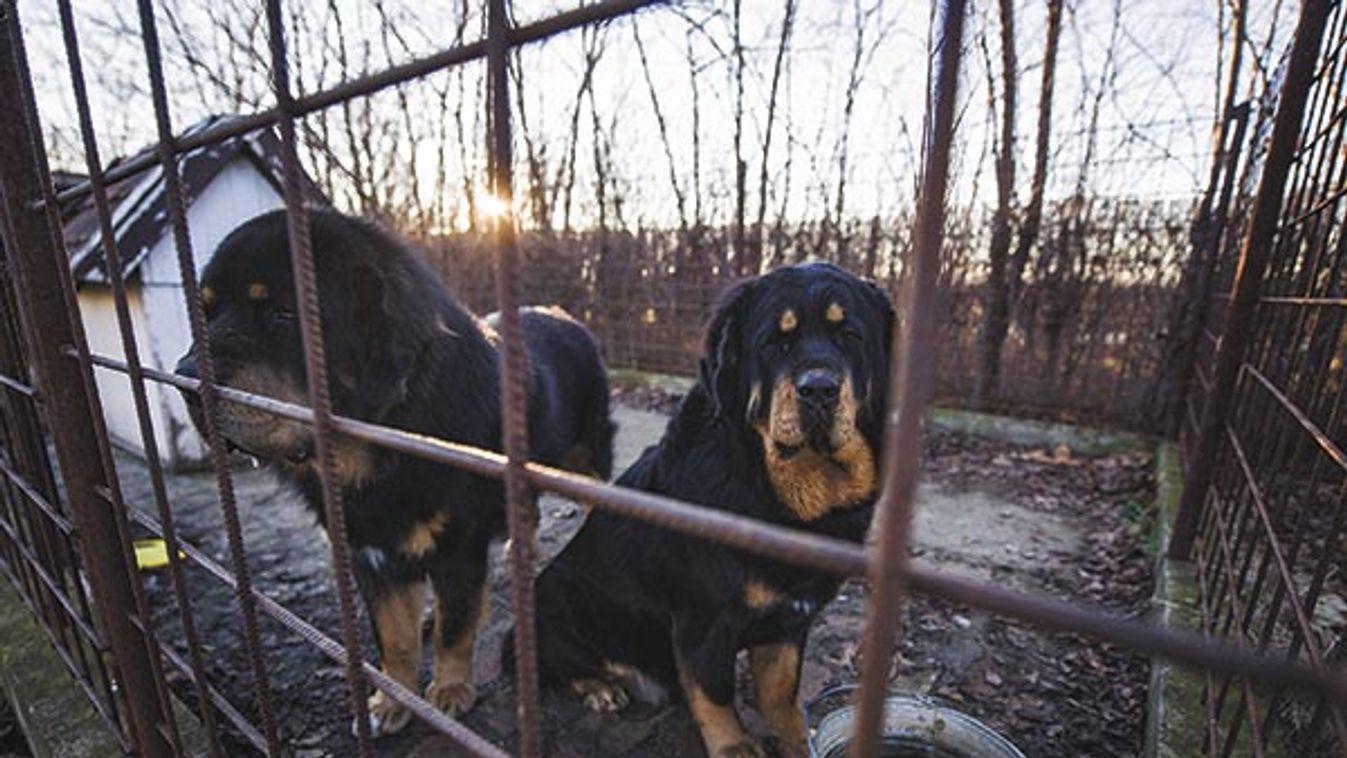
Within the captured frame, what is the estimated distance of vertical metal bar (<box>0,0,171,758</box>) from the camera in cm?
161

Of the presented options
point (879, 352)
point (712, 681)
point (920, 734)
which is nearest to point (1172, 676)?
point (920, 734)

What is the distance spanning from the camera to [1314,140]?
2264mm

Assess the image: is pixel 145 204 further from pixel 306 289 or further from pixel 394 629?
pixel 306 289

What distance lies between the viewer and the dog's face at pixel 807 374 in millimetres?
1934

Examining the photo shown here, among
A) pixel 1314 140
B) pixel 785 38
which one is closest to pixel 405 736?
pixel 1314 140

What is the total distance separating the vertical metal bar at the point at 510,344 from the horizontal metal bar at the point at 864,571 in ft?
0.15

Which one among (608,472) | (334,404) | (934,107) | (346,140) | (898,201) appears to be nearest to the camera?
(934,107)

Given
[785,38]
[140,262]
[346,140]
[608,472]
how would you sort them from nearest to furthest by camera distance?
[608,472], [140,262], [785,38], [346,140]

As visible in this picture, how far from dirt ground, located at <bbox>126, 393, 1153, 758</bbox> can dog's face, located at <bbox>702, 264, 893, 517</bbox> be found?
0.69m

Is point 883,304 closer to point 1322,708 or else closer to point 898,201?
point 1322,708

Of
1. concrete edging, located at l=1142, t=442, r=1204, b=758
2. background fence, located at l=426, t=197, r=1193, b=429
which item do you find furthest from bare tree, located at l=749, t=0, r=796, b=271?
concrete edging, located at l=1142, t=442, r=1204, b=758

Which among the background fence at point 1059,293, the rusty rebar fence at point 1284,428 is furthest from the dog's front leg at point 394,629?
the background fence at point 1059,293

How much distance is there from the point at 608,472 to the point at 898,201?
4257mm

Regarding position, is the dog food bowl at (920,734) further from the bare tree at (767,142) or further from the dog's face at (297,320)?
the bare tree at (767,142)
